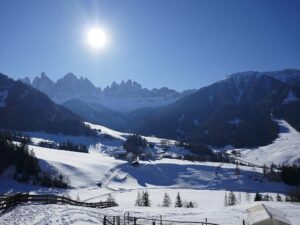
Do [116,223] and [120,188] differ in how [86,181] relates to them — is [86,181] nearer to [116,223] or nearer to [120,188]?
[120,188]

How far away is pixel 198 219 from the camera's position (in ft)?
168

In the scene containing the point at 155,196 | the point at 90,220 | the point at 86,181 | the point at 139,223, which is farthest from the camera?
the point at 86,181

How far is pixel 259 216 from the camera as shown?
32.7 meters

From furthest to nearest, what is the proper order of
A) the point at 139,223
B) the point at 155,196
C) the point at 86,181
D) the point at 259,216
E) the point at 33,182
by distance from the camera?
1. the point at 86,181
2. the point at 33,182
3. the point at 155,196
4. the point at 139,223
5. the point at 259,216

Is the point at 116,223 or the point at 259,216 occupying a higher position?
the point at 259,216

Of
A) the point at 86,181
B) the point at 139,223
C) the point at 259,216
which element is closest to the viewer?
the point at 259,216

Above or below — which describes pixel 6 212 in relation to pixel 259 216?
below

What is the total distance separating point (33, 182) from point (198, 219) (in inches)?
5697

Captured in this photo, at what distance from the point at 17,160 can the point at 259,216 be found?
18612 centimetres

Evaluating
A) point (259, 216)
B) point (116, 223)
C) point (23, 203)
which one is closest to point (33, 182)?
point (23, 203)

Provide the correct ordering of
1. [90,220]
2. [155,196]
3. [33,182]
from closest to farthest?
[90,220], [155,196], [33,182]

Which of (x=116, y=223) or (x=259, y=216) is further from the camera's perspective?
(x=116, y=223)

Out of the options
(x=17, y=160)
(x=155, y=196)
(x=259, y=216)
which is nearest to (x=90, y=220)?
(x=259, y=216)

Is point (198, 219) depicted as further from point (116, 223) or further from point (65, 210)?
point (65, 210)
